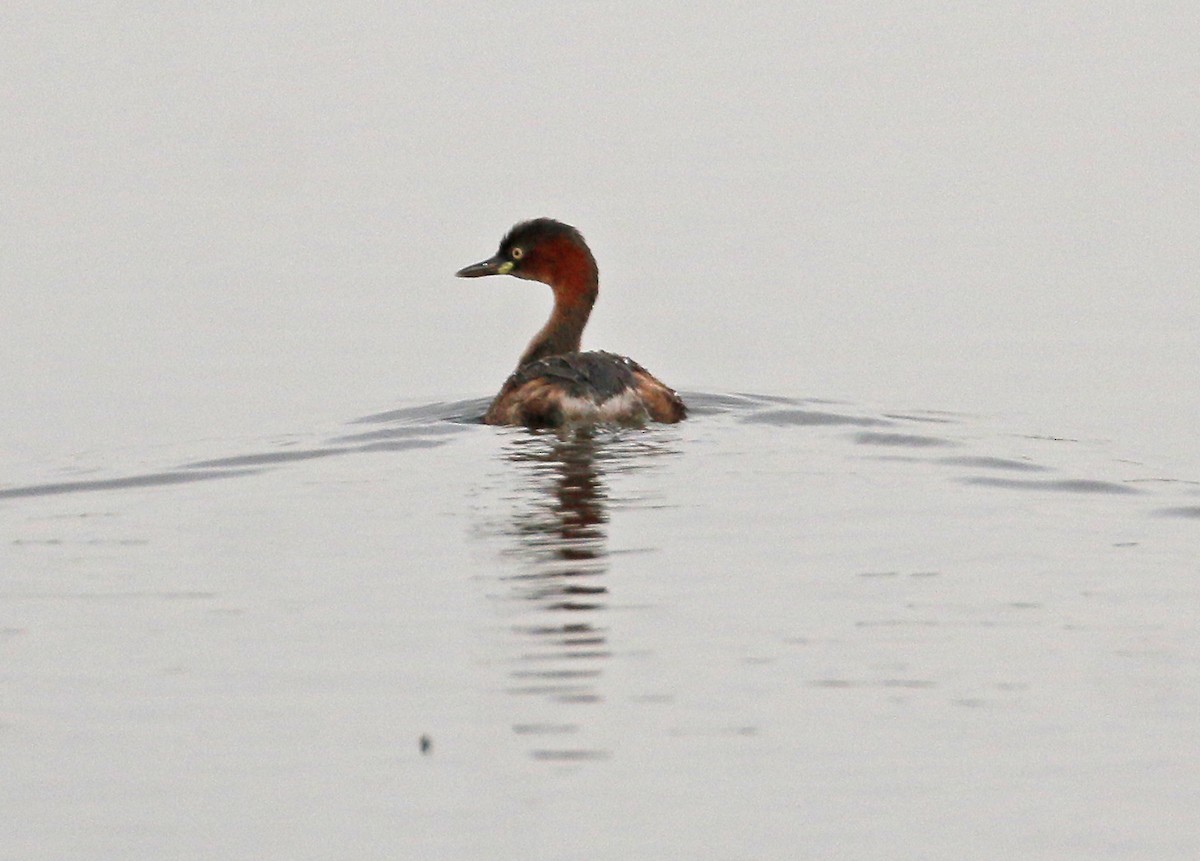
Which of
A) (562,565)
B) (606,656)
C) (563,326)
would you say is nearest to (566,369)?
(563,326)

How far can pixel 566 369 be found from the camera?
37.6ft

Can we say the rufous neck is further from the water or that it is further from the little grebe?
the water

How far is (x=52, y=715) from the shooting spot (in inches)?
244

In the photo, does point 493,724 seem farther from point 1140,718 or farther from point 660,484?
point 660,484

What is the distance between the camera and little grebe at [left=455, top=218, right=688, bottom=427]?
11289 mm

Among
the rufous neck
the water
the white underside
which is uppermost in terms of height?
the rufous neck

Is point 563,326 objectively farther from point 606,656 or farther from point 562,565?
point 606,656

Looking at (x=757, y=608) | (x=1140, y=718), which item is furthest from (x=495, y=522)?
(x=1140, y=718)

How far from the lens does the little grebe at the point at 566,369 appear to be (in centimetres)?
1129

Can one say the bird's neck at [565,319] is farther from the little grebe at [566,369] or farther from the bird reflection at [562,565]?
the bird reflection at [562,565]

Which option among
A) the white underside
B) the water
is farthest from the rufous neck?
the water

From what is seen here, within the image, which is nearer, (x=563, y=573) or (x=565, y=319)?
(x=563, y=573)

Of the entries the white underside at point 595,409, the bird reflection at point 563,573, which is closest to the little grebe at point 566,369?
the white underside at point 595,409

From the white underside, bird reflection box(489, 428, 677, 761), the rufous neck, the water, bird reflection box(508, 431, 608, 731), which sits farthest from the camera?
the rufous neck
